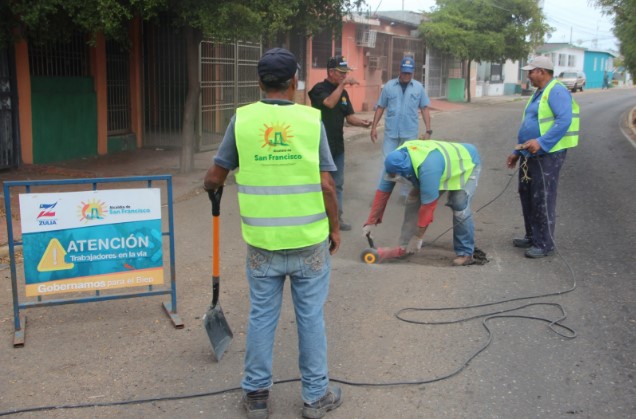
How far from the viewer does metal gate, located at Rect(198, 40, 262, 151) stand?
544 inches

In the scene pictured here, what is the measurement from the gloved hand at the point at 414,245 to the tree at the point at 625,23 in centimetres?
1027

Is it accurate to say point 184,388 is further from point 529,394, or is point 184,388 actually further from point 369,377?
point 529,394

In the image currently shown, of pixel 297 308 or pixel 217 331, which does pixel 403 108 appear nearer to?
pixel 217 331

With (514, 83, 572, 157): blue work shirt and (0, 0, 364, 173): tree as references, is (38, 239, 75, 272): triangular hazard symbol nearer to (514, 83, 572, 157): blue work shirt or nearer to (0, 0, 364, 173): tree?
(514, 83, 572, 157): blue work shirt

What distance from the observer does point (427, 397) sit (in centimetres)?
377

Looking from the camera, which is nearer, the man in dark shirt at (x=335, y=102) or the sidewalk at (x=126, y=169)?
the man in dark shirt at (x=335, y=102)

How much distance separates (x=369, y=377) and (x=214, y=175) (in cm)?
152

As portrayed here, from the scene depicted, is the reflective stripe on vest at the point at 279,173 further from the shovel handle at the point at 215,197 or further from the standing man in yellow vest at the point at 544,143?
the standing man in yellow vest at the point at 544,143

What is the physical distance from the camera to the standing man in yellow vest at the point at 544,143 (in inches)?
247

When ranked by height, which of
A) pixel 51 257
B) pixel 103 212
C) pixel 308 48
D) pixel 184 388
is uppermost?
pixel 308 48

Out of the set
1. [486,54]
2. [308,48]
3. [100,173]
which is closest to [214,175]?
[100,173]

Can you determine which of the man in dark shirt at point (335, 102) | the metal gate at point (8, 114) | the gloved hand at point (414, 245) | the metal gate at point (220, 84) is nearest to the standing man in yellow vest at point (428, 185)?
the gloved hand at point (414, 245)

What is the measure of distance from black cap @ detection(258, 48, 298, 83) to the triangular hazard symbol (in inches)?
83.8

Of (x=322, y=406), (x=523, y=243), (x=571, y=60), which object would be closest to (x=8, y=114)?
(x=523, y=243)
